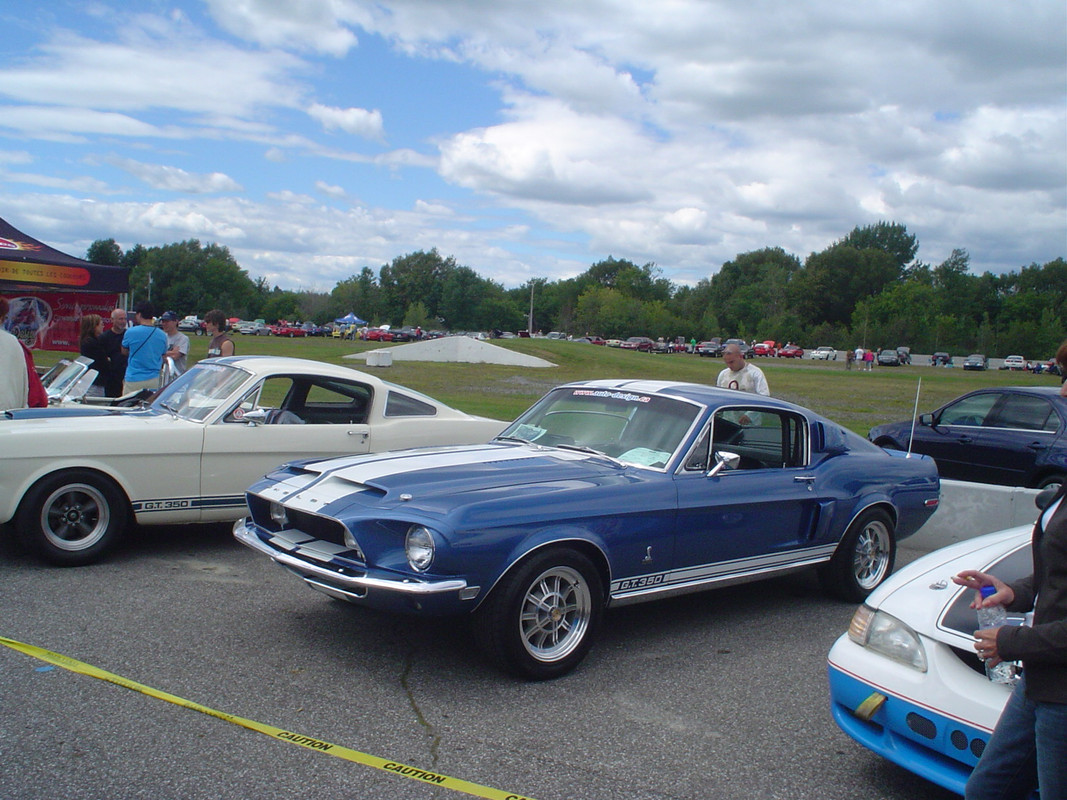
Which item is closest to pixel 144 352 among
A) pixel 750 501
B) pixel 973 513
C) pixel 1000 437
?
pixel 750 501

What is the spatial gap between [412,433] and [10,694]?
12.7 feet

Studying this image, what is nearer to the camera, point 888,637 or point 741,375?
point 888,637

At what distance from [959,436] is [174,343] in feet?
30.8

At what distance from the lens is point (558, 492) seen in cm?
452

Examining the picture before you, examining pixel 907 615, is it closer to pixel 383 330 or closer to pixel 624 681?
pixel 624 681

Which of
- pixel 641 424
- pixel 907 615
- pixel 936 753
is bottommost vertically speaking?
pixel 936 753

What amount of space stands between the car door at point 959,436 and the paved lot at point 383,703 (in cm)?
577

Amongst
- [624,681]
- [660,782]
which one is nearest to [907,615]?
[660,782]

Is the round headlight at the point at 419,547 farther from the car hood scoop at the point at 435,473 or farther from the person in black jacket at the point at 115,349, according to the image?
the person in black jacket at the point at 115,349

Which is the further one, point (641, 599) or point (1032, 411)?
point (1032, 411)

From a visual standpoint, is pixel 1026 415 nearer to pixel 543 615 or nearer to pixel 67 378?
pixel 543 615

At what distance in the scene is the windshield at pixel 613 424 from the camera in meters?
5.34

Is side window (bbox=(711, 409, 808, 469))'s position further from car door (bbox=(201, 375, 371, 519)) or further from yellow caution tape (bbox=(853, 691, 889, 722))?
car door (bbox=(201, 375, 371, 519))

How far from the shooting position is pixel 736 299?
392ft
